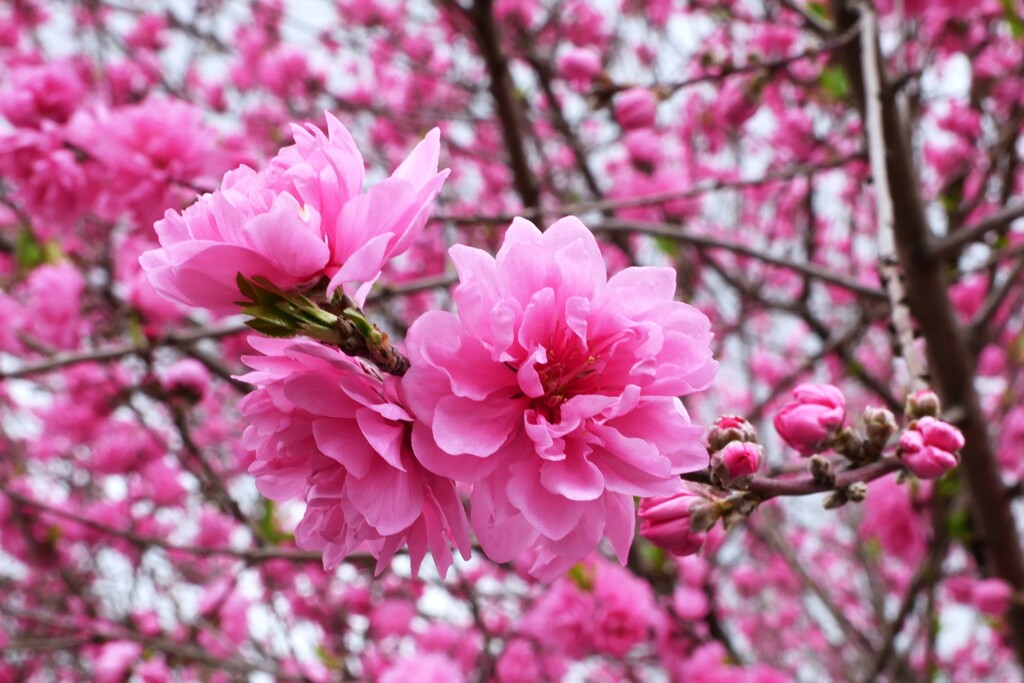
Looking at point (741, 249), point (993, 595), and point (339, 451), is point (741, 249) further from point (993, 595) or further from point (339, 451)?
point (993, 595)

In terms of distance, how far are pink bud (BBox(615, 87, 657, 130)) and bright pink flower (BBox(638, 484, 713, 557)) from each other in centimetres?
163

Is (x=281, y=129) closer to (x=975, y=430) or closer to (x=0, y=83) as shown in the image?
(x=0, y=83)

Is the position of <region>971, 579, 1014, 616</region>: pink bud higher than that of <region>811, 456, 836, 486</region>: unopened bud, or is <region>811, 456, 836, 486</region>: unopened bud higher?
A: <region>811, 456, 836, 486</region>: unopened bud

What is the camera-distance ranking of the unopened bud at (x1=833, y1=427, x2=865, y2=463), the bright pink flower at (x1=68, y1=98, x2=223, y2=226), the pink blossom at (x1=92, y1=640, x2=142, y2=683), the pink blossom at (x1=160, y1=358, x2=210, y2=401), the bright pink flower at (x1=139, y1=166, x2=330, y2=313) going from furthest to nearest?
the pink blossom at (x1=92, y1=640, x2=142, y2=683)
the pink blossom at (x1=160, y1=358, x2=210, y2=401)
the bright pink flower at (x1=68, y1=98, x2=223, y2=226)
the unopened bud at (x1=833, y1=427, x2=865, y2=463)
the bright pink flower at (x1=139, y1=166, x2=330, y2=313)

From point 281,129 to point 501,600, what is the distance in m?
3.07

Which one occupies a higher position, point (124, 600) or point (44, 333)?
point (44, 333)

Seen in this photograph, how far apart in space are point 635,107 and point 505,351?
1.76 m

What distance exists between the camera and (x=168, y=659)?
3168 millimetres

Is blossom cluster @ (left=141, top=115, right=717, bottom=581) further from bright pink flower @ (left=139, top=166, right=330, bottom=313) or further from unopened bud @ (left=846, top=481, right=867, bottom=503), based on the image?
unopened bud @ (left=846, top=481, right=867, bottom=503)

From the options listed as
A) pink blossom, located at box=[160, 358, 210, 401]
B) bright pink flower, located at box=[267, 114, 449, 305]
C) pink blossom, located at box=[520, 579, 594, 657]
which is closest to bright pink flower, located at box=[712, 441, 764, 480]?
bright pink flower, located at box=[267, 114, 449, 305]

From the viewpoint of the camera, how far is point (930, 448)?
0.86 metres

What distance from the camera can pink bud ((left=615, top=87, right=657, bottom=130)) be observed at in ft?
7.47

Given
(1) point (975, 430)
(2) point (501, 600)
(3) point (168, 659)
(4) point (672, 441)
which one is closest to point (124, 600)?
A: (3) point (168, 659)

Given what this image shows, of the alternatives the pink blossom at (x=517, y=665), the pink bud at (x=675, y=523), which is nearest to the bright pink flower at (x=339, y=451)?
the pink bud at (x=675, y=523)
